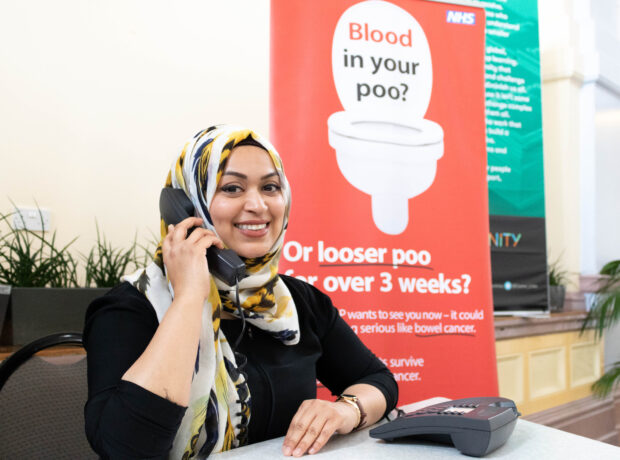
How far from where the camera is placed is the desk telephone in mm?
779

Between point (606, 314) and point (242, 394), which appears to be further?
point (606, 314)

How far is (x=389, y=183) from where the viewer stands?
1936 millimetres

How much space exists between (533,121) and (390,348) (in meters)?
2.07

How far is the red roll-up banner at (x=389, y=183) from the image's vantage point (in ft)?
6.21

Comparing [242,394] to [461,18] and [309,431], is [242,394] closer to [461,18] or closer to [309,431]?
[309,431]

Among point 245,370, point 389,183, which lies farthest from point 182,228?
point 389,183

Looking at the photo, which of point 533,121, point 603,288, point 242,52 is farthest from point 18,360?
point 603,288

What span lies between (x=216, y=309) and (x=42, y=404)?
39 centimetres

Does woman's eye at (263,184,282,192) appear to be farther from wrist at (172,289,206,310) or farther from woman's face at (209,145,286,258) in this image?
wrist at (172,289,206,310)

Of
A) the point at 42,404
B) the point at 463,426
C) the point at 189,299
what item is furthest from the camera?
the point at 42,404

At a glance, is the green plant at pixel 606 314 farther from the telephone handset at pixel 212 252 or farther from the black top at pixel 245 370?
the telephone handset at pixel 212 252

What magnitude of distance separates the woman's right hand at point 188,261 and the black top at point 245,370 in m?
0.11

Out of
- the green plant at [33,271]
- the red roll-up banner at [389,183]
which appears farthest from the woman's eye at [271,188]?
the green plant at [33,271]

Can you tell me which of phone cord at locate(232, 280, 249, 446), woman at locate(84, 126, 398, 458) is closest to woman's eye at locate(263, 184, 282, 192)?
woman at locate(84, 126, 398, 458)
